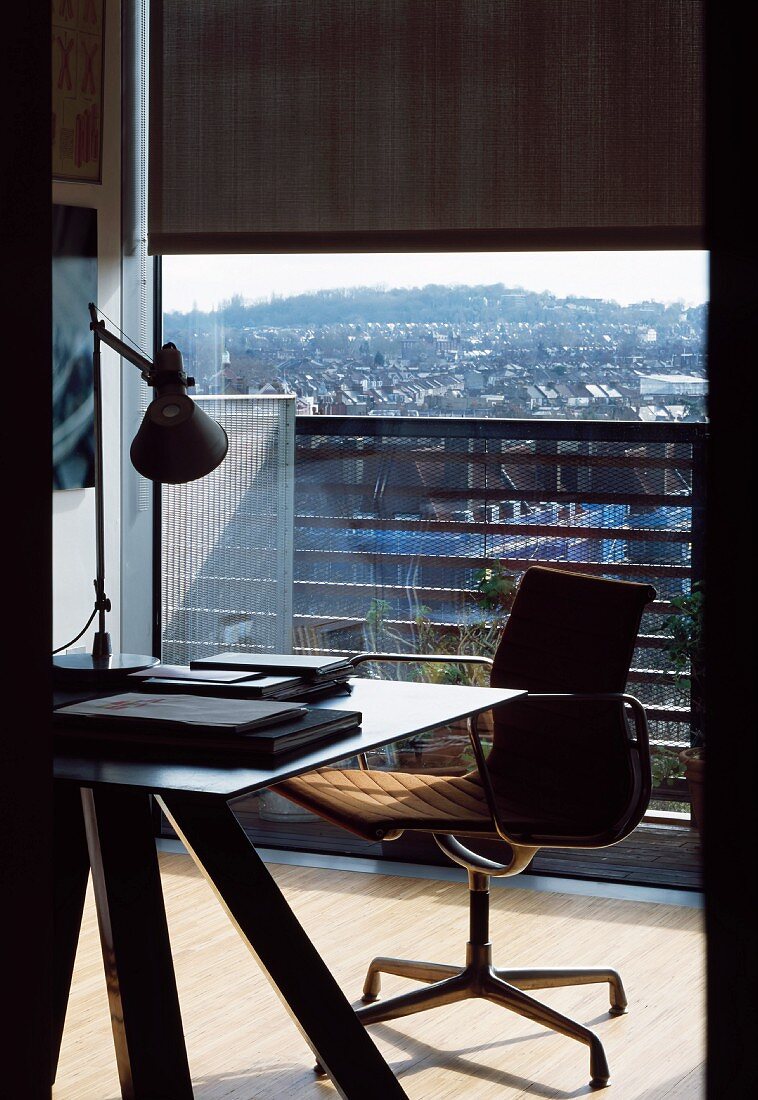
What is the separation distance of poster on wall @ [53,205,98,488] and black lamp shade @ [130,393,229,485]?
163cm

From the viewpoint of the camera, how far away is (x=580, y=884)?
3771 millimetres

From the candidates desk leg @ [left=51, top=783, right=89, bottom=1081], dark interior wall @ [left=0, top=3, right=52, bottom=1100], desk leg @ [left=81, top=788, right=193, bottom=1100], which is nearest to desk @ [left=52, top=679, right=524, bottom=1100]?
desk leg @ [left=81, top=788, right=193, bottom=1100]

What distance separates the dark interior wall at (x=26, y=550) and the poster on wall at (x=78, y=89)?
145 inches

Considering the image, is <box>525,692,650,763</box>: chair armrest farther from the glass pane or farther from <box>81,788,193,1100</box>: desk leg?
the glass pane

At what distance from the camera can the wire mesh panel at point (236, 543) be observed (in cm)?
416

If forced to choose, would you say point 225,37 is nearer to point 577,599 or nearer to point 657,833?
point 577,599

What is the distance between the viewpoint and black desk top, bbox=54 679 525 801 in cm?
174

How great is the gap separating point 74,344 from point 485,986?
7.51 ft

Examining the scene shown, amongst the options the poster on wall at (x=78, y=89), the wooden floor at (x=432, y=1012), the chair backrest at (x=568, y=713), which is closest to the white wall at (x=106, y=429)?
the poster on wall at (x=78, y=89)

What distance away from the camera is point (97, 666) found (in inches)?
97.3

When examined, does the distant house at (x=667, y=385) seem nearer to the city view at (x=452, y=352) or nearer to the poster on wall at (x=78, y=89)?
the city view at (x=452, y=352)

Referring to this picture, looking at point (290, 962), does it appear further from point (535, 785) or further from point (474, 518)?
point (474, 518)

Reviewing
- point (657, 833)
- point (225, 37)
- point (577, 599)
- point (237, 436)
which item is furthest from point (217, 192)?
point (657, 833)

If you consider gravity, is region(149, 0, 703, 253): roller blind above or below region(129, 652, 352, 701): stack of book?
above
